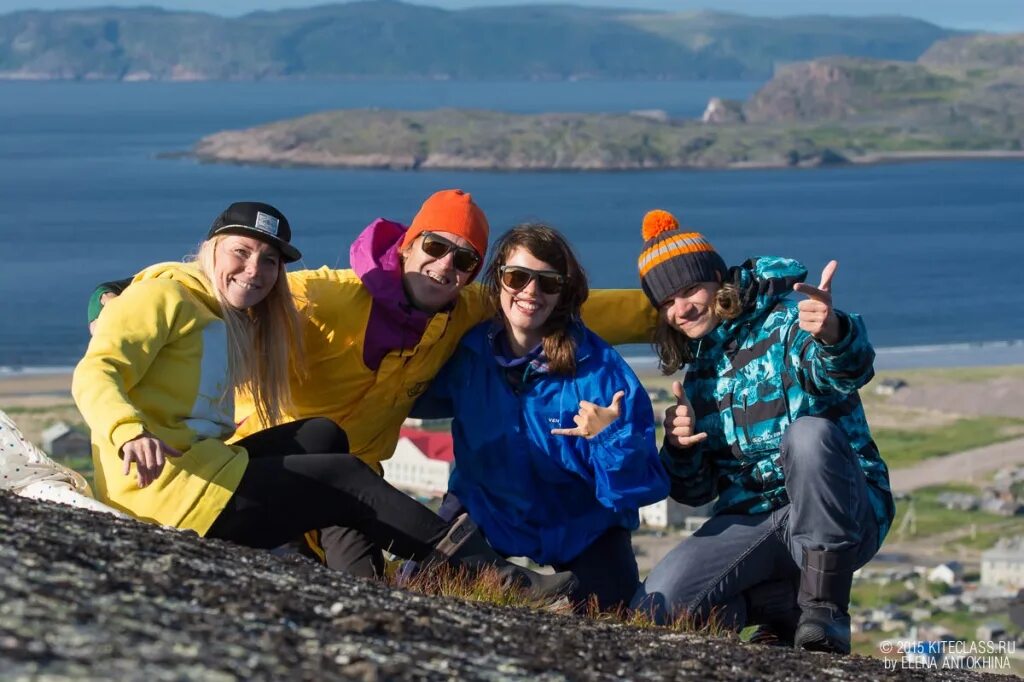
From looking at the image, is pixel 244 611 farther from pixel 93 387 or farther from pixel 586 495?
pixel 586 495

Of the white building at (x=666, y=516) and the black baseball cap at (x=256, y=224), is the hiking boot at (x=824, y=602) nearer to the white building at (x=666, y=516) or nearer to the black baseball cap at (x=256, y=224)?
→ the black baseball cap at (x=256, y=224)

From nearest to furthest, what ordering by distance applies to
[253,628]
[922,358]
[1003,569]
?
[253,628] → [1003,569] → [922,358]

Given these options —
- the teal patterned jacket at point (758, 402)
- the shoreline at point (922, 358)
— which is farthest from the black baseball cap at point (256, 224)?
the shoreline at point (922, 358)

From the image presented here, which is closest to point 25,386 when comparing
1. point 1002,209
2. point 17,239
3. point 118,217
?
point 17,239

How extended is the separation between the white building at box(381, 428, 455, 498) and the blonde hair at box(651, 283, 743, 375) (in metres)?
26.4

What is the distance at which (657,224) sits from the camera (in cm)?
554

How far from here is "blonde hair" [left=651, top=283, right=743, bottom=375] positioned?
17.1 feet

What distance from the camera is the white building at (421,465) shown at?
1278 inches

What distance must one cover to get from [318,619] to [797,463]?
1955mm

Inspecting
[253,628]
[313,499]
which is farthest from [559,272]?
[253,628]

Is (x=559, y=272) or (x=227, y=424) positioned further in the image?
(x=559, y=272)

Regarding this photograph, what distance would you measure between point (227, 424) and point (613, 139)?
15071cm

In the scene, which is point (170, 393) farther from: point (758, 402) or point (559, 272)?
point (758, 402)

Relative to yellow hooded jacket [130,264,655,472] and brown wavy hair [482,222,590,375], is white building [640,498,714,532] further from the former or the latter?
brown wavy hair [482,222,590,375]
